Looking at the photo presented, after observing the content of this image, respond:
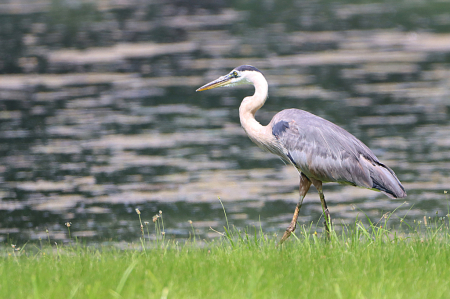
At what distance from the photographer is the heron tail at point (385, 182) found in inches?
301

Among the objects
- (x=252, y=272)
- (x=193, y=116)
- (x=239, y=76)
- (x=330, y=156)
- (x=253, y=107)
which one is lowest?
(x=193, y=116)

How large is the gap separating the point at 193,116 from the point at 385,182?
10373mm

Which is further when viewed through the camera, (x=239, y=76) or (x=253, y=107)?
(x=239, y=76)

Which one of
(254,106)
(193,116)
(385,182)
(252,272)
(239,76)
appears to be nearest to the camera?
(252,272)

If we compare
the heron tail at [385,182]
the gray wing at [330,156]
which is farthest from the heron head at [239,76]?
the heron tail at [385,182]

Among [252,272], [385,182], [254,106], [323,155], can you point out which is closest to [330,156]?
[323,155]

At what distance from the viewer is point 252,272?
200 inches

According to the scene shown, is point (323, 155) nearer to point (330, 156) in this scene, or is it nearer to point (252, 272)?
point (330, 156)

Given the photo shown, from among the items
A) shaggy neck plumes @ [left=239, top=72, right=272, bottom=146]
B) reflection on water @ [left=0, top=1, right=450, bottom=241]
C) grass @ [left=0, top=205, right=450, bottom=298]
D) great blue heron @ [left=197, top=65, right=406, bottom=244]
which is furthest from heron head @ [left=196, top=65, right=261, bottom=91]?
reflection on water @ [left=0, top=1, right=450, bottom=241]

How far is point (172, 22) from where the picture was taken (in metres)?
34.0

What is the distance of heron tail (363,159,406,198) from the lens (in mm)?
7645

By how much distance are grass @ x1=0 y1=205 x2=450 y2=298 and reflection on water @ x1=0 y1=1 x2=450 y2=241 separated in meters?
3.98

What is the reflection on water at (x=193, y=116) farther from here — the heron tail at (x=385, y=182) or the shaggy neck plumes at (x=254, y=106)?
the heron tail at (x=385, y=182)

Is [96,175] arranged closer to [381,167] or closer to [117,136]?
[117,136]
